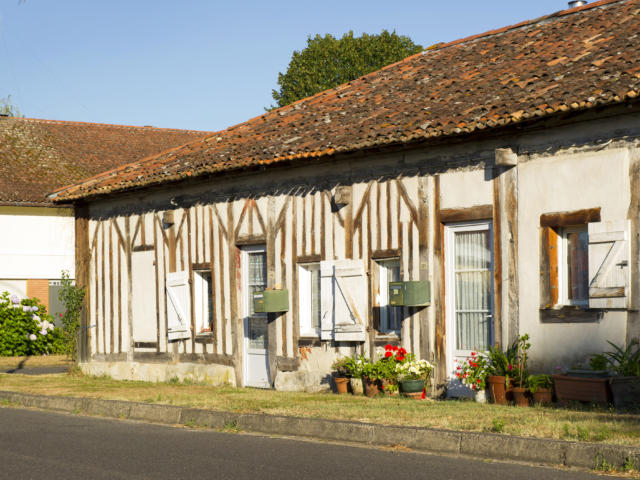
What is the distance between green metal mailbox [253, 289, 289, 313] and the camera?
13922mm

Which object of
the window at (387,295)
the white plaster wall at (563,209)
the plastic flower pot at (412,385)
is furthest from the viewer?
the window at (387,295)

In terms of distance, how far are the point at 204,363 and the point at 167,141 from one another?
20.0m

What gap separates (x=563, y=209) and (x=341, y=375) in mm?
4153

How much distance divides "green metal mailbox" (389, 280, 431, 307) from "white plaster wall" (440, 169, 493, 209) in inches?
42.3

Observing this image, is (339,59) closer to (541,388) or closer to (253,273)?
(253,273)

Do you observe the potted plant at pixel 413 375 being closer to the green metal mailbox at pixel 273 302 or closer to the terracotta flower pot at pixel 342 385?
the terracotta flower pot at pixel 342 385

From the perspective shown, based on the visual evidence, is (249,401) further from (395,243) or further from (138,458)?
(138,458)

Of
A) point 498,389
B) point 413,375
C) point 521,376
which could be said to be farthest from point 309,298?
point 521,376

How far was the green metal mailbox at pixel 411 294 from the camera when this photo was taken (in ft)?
39.3

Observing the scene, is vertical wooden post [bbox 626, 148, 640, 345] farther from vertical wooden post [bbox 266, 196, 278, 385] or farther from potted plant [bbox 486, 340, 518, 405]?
vertical wooden post [bbox 266, 196, 278, 385]

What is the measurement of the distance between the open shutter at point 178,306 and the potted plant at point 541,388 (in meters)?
7.00

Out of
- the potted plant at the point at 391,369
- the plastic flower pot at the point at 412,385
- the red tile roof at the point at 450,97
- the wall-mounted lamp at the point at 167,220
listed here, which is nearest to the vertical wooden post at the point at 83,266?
the red tile roof at the point at 450,97

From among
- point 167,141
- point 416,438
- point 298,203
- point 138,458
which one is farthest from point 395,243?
point 167,141

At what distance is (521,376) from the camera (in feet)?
35.7
